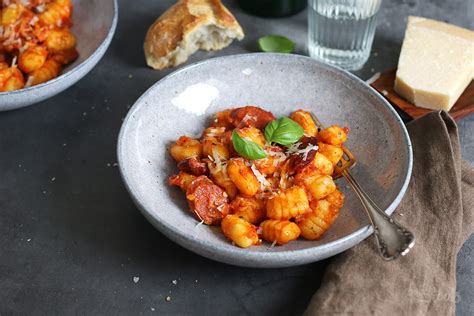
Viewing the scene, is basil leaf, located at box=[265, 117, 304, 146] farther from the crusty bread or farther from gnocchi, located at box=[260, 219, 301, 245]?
the crusty bread

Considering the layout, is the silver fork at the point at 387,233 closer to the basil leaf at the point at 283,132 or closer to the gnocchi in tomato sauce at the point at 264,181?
the gnocchi in tomato sauce at the point at 264,181

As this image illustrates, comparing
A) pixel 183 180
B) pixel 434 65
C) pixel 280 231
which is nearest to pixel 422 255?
pixel 280 231

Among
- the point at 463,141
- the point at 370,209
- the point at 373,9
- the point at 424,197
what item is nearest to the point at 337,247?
the point at 370,209

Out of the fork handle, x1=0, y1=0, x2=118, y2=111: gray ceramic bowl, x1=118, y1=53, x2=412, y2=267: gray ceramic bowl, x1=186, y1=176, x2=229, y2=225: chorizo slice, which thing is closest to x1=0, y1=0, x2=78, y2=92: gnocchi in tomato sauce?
x1=0, y1=0, x2=118, y2=111: gray ceramic bowl

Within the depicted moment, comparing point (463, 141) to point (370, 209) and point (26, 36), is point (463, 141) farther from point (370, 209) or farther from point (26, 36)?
point (26, 36)

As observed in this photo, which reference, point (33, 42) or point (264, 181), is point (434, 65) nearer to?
point (264, 181)

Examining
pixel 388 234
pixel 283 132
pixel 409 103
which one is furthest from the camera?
pixel 409 103
